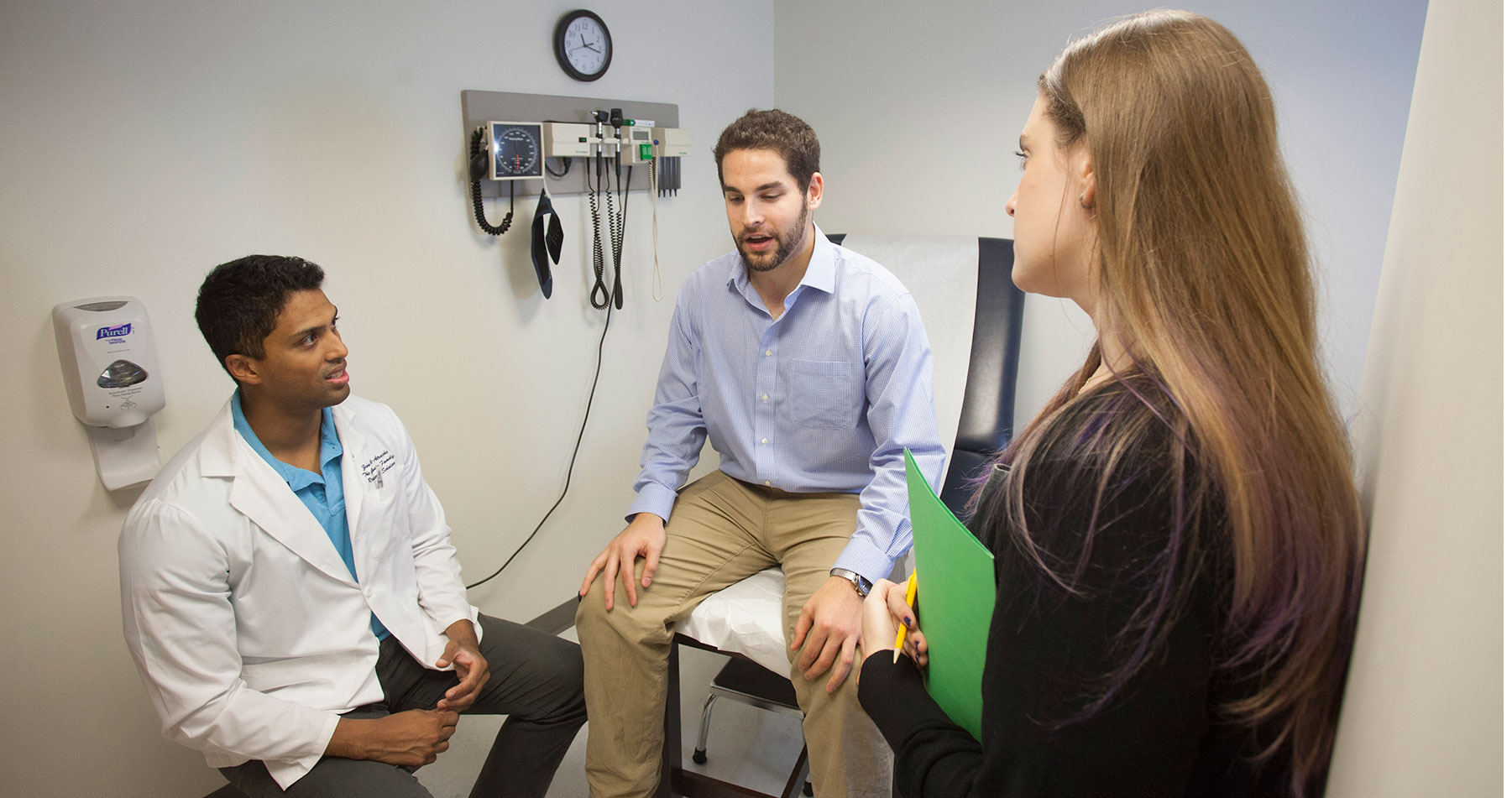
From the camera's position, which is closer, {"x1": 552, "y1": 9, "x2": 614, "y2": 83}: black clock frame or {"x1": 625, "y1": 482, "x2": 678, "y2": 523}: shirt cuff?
{"x1": 625, "y1": 482, "x2": 678, "y2": 523}: shirt cuff

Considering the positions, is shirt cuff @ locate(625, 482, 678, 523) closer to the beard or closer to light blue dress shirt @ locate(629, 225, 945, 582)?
light blue dress shirt @ locate(629, 225, 945, 582)

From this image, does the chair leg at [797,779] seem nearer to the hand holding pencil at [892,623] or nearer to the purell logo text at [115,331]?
the hand holding pencil at [892,623]

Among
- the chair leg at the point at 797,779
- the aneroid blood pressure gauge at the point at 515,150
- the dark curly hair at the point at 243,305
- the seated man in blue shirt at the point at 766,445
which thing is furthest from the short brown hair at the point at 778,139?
the chair leg at the point at 797,779

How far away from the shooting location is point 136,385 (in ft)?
5.11

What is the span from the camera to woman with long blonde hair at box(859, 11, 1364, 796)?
0.63m

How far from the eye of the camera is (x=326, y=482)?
1.50m

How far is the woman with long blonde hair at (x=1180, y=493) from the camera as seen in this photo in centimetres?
63

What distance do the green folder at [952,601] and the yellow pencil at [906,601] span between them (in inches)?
1.0

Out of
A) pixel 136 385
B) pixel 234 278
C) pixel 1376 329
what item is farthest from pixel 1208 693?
pixel 136 385

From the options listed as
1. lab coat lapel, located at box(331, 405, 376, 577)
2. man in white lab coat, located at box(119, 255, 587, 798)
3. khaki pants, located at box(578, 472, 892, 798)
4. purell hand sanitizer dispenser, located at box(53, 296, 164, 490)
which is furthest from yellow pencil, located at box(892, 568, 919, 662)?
purell hand sanitizer dispenser, located at box(53, 296, 164, 490)

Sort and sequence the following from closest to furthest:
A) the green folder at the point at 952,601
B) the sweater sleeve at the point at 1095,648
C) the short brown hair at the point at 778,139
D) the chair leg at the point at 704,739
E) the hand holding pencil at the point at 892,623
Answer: the sweater sleeve at the point at 1095,648 < the green folder at the point at 952,601 < the hand holding pencil at the point at 892,623 < the short brown hair at the point at 778,139 < the chair leg at the point at 704,739

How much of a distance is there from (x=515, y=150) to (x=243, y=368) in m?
0.91

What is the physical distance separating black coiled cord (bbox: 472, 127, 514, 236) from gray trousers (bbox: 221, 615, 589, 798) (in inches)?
35.7

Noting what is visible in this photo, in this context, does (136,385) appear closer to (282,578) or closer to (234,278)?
(234,278)
